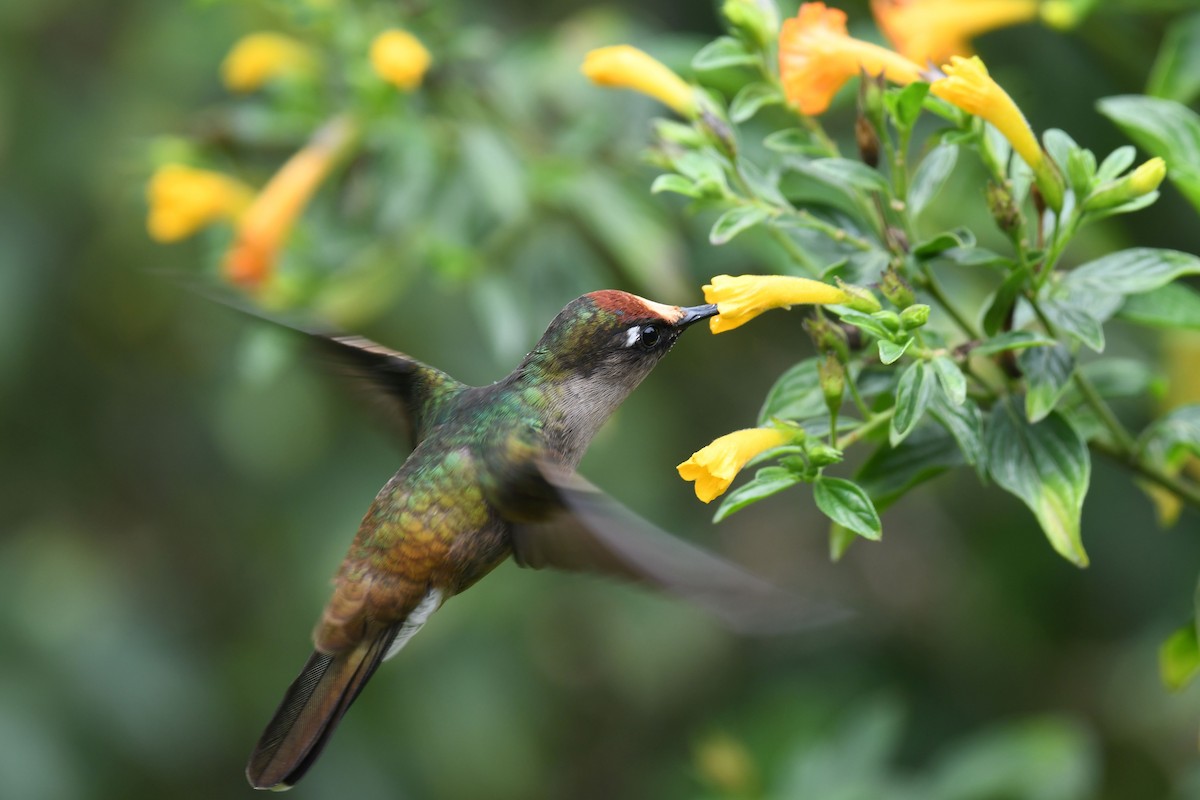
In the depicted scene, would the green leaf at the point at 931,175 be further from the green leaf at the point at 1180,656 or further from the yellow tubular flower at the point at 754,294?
the green leaf at the point at 1180,656

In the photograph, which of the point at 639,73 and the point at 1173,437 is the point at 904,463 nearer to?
the point at 1173,437

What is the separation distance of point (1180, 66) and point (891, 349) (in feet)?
3.15

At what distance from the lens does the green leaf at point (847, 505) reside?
1409mm

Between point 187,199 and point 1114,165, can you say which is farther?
point 187,199

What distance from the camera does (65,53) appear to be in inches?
169

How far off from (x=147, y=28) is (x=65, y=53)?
691 millimetres

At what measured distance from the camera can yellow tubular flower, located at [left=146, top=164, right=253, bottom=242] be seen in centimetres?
295

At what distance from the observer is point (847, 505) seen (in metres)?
1.45

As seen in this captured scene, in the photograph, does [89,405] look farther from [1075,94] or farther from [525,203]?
[1075,94]

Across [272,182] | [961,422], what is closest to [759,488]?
[961,422]

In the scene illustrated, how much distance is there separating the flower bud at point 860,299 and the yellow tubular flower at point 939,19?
0.69 m

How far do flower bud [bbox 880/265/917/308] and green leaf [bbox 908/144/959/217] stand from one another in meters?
0.21

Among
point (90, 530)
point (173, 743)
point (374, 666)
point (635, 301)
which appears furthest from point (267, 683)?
point (635, 301)

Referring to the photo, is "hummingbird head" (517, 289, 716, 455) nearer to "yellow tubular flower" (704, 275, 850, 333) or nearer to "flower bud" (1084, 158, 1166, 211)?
"yellow tubular flower" (704, 275, 850, 333)
